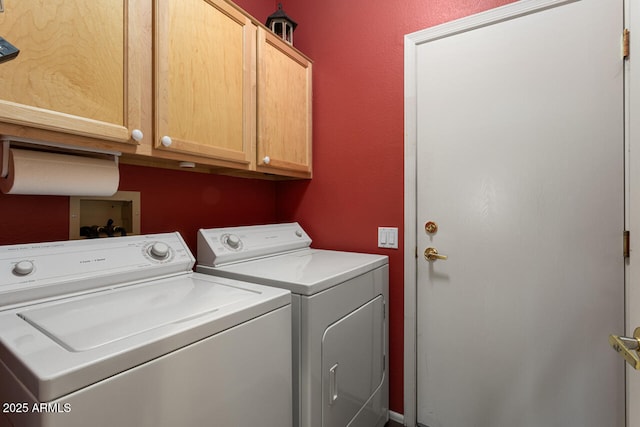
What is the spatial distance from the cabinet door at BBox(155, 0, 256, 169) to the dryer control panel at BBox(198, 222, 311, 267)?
0.37 meters

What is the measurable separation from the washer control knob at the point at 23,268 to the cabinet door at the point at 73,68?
414mm

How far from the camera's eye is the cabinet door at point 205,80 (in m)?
1.20

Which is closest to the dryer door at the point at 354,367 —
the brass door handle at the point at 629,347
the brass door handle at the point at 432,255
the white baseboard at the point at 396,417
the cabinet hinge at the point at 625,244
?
the white baseboard at the point at 396,417

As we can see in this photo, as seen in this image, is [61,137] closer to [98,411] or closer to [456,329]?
[98,411]

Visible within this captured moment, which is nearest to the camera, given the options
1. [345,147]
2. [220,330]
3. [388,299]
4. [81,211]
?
[220,330]

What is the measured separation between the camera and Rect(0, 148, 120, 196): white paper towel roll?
1.00 meters

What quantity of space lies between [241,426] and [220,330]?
306 mm

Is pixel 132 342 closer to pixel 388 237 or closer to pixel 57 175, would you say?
pixel 57 175

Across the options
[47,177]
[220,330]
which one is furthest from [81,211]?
[220,330]

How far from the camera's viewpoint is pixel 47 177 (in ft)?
3.46

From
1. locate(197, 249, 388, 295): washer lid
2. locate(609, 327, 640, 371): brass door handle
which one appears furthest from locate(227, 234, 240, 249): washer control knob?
locate(609, 327, 640, 371): brass door handle

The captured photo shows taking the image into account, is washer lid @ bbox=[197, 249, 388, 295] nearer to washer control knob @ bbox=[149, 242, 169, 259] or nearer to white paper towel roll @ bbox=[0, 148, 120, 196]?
washer control knob @ bbox=[149, 242, 169, 259]

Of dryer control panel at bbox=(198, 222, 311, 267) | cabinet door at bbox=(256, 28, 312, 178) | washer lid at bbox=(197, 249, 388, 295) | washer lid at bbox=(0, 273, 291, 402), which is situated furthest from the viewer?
cabinet door at bbox=(256, 28, 312, 178)

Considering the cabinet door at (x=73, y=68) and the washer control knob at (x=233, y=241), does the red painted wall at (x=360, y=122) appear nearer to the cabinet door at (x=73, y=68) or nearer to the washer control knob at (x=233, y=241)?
the washer control knob at (x=233, y=241)
